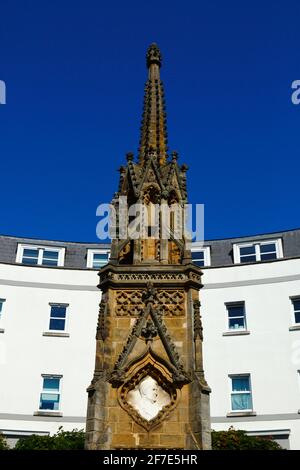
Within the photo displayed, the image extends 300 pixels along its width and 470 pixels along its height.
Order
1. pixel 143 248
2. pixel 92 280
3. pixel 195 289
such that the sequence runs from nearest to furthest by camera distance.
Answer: pixel 195 289, pixel 143 248, pixel 92 280

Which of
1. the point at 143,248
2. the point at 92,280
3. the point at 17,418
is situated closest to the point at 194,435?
the point at 143,248

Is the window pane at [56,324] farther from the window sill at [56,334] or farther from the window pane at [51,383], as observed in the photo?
the window pane at [51,383]

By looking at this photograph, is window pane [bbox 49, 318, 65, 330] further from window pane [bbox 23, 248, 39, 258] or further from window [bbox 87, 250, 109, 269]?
window pane [bbox 23, 248, 39, 258]

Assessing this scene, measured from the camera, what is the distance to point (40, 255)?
33.6 metres

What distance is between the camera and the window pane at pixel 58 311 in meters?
30.3

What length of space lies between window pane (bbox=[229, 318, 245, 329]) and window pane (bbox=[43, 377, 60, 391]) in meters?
9.48

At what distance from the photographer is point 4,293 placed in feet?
98.7

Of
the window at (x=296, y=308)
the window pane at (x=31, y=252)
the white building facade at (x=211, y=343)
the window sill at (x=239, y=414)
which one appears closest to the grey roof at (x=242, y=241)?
the white building facade at (x=211, y=343)

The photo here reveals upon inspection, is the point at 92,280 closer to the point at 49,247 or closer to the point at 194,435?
the point at 49,247

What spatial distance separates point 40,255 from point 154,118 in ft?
60.0

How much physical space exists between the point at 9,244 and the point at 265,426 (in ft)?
58.9

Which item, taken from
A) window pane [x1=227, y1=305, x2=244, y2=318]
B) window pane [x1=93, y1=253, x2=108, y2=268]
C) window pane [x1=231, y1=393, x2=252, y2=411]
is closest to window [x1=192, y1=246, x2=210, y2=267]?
window pane [x1=227, y1=305, x2=244, y2=318]

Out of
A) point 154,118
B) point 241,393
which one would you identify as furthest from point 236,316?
point 154,118

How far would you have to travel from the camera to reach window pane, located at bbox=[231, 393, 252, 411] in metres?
27.2
